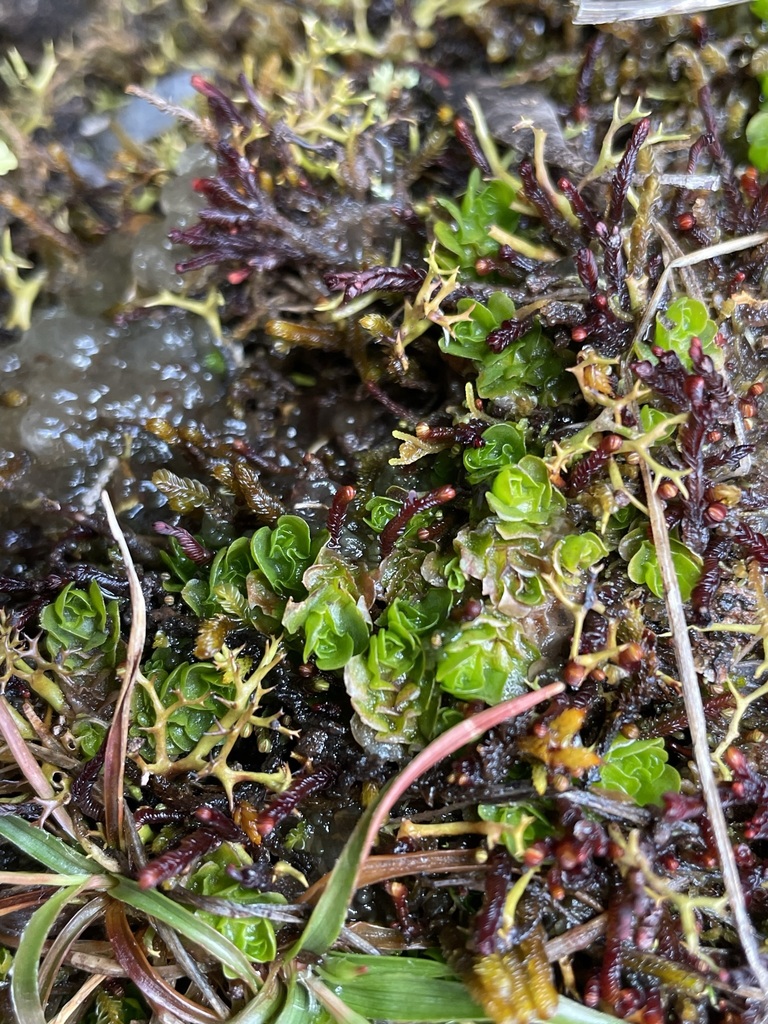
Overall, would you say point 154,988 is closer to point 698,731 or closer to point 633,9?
point 698,731

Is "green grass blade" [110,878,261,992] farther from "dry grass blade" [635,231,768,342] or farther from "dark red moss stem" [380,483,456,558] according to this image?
"dry grass blade" [635,231,768,342]

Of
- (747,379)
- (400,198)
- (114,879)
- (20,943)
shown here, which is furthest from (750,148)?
(20,943)

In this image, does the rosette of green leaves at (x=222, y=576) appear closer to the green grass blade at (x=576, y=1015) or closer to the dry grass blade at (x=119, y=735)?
the dry grass blade at (x=119, y=735)

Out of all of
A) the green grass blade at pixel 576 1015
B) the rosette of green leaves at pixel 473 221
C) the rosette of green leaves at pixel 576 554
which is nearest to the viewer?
the green grass blade at pixel 576 1015

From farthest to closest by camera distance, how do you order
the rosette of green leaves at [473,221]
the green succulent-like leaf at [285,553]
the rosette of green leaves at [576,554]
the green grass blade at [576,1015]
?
the rosette of green leaves at [473,221] < the green succulent-like leaf at [285,553] < the rosette of green leaves at [576,554] < the green grass blade at [576,1015]

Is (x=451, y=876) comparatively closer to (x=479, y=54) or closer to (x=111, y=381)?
(x=111, y=381)

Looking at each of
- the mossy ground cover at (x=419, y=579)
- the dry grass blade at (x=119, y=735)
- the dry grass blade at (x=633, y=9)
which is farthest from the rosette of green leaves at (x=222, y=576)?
the dry grass blade at (x=633, y=9)

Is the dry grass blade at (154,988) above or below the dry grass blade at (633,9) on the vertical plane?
below

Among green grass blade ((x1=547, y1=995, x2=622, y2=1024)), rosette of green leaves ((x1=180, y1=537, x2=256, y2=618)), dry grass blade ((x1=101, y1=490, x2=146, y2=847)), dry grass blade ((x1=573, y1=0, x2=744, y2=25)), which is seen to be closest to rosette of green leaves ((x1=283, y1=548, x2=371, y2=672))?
rosette of green leaves ((x1=180, y1=537, x2=256, y2=618))
